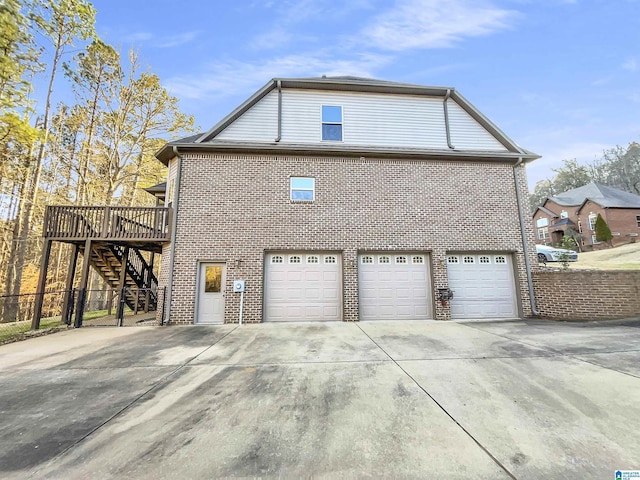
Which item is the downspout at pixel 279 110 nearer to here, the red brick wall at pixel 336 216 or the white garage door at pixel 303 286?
the red brick wall at pixel 336 216

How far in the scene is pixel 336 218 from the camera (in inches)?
341

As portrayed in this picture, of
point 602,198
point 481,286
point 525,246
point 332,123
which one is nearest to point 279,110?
point 332,123

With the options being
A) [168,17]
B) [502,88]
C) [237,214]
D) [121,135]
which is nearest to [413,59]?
[502,88]

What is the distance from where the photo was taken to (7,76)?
28.1 ft

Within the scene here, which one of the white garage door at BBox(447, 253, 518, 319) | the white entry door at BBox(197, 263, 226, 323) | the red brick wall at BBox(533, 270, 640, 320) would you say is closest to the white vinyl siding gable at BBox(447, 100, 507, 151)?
the white garage door at BBox(447, 253, 518, 319)

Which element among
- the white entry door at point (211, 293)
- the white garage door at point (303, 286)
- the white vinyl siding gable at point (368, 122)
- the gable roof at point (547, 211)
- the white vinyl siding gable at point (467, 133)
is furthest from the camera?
the gable roof at point (547, 211)

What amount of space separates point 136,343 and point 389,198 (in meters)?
8.24

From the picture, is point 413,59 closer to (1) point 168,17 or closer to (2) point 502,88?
(2) point 502,88

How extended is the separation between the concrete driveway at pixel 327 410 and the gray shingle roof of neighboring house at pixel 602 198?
29.9m

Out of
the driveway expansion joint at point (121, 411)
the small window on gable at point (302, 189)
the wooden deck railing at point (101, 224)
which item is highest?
the small window on gable at point (302, 189)

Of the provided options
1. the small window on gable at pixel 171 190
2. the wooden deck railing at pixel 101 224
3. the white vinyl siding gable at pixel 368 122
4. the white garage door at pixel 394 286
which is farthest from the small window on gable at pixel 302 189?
the wooden deck railing at pixel 101 224

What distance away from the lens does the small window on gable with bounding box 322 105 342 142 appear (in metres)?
9.34

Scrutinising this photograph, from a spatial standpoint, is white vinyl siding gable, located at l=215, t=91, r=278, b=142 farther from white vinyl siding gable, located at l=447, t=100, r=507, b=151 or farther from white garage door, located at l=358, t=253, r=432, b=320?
white vinyl siding gable, located at l=447, t=100, r=507, b=151

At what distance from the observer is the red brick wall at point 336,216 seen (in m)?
8.24
